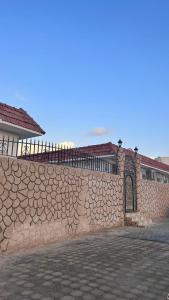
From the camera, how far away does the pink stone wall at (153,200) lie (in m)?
16.1

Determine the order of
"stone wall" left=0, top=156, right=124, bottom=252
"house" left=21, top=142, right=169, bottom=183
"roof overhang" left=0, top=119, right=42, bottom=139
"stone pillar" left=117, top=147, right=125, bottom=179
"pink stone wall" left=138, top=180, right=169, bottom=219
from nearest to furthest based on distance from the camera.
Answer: "stone wall" left=0, top=156, right=124, bottom=252
"house" left=21, top=142, right=169, bottom=183
"roof overhang" left=0, top=119, right=42, bottom=139
"stone pillar" left=117, top=147, right=125, bottom=179
"pink stone wall" left=138, top=180, right=169, bottom=219

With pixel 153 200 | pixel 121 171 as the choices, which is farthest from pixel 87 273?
pixel 153 200

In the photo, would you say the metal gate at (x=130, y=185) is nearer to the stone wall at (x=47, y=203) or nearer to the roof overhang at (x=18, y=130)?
the stone wall at (x=47, y=203)

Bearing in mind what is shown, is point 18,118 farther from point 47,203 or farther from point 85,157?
point 47,203

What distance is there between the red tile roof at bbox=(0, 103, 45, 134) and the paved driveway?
5401 millimetres

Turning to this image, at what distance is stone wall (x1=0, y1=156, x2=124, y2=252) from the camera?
279 inches

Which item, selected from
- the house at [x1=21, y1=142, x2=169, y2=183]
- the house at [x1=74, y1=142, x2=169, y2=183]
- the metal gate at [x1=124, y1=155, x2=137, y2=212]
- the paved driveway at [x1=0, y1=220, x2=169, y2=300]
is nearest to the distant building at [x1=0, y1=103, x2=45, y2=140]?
the house at [x1=21, y1=142, x2=169, y2=183]

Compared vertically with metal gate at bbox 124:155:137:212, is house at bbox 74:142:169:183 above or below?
above

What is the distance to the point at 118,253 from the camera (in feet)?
22.7

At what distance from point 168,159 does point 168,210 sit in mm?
18551

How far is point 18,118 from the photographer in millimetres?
11641

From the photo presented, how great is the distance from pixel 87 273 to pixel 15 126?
723 cm

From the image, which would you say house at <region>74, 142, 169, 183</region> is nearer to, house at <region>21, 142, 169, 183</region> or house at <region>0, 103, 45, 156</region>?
house at <region>21, 142, 169, 183</region>

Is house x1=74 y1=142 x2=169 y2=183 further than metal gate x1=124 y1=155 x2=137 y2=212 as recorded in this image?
Yes
